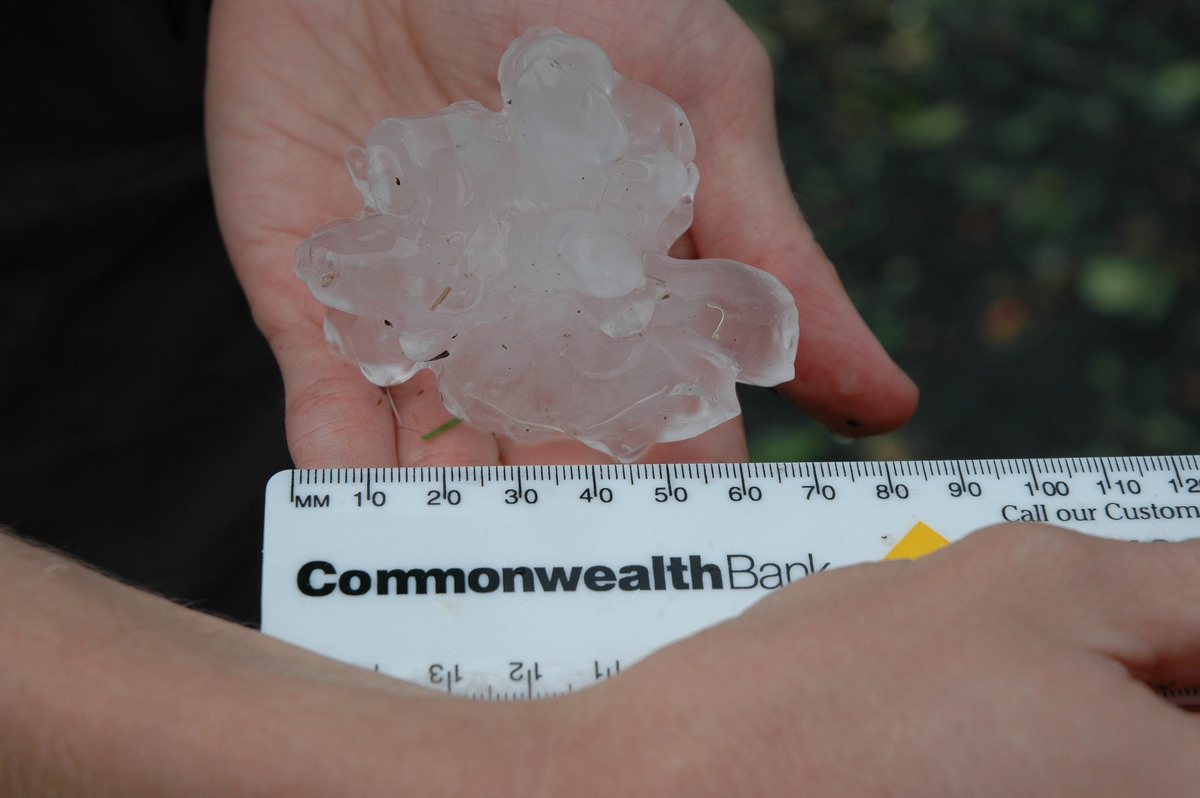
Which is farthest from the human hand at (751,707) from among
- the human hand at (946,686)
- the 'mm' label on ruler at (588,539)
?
the 'mm' label on ruler at (588,539)

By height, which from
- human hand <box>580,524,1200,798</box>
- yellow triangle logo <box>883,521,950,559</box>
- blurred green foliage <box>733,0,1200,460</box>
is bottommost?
→ blurred green foliage <box>733,0,1200,460</box>

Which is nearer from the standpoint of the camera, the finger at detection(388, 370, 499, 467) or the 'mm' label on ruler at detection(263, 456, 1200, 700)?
the 'mm' label on ruler at detection(263, 456, 1200, 700)

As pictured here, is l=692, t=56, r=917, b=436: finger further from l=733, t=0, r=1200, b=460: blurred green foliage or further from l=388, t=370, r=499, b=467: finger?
l=733, t=0, r=1200, b=460: blurred green foliage

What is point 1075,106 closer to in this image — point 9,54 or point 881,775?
point 881,775

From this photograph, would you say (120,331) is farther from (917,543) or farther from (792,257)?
(917,543)

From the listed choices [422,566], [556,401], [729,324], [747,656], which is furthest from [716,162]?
[747,656]

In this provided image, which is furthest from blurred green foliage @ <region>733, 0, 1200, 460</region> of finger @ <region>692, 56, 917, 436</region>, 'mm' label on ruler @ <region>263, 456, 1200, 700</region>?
'mm' label on ruler @ <region>263, 456, 1200, 700</region>

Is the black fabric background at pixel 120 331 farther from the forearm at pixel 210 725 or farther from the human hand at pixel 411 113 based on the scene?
the forearm at pixel 210 725
